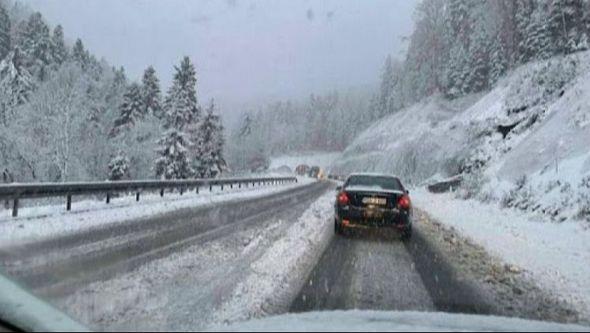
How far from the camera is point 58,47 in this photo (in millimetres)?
80562

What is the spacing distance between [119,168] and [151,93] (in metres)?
19.6

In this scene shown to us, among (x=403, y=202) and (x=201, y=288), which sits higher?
(x=403, y=202)

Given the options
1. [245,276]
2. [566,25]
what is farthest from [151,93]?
[245,276]

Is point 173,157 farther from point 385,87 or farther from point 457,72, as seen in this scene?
point 385,87

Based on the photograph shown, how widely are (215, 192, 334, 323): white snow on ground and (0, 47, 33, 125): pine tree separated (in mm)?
32778

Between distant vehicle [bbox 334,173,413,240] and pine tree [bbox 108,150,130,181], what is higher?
pine tree [bbox 108,150,130,181]

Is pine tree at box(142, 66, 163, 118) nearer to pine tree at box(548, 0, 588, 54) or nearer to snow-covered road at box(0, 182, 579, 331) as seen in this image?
pine tree at box(548, 0, 588, 54)

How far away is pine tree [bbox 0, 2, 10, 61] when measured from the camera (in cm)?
7094

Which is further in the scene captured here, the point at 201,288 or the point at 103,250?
the point at 103,250

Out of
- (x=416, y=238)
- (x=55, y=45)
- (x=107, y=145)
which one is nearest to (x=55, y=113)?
(x=107, y=145)

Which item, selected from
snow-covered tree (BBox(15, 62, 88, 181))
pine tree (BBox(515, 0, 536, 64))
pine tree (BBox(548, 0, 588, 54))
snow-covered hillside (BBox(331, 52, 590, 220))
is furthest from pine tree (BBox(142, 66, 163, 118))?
pine tree (BBox(548, 0, 588, 54))

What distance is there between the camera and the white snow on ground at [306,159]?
172 meters

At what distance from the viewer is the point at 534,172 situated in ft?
87.2

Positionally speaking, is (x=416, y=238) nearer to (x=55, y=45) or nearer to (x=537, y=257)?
(x=537, y=257)
